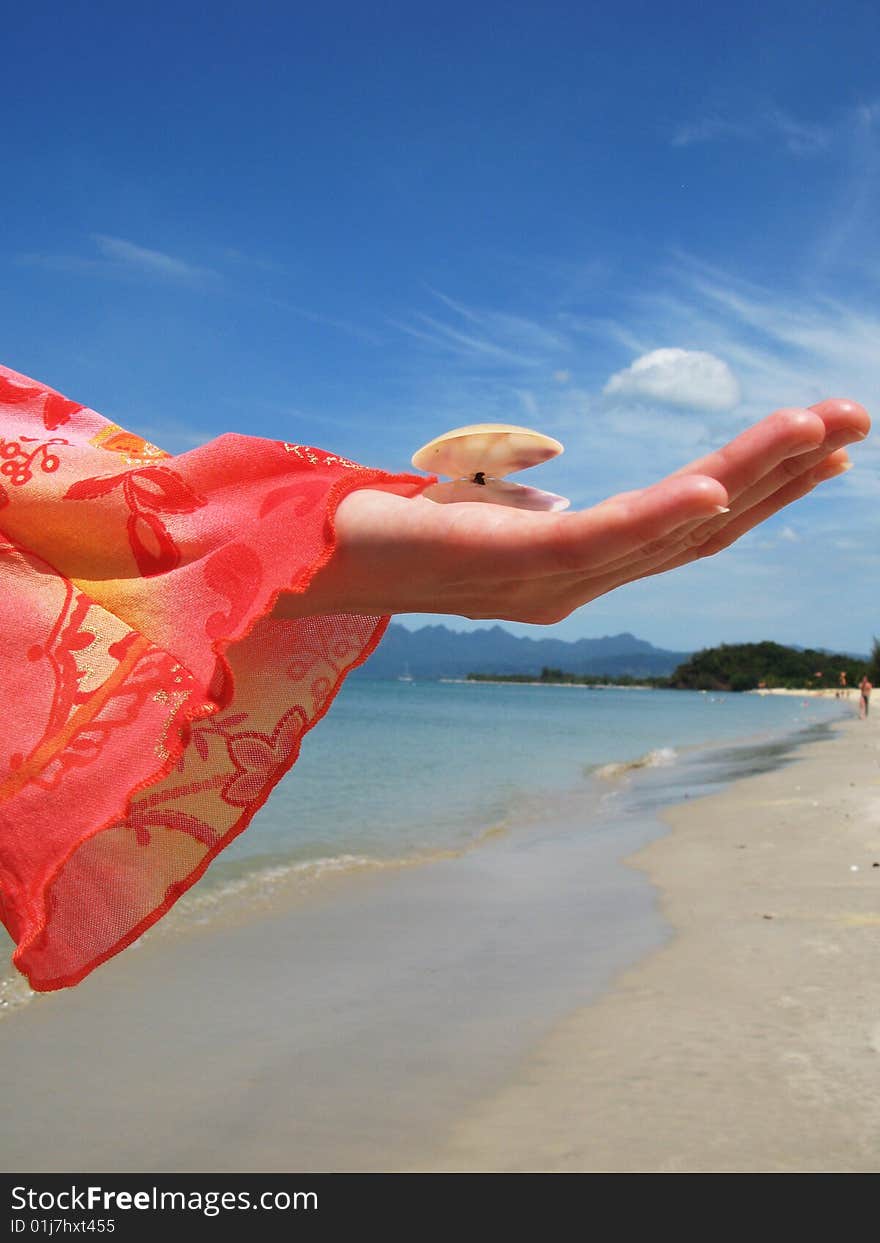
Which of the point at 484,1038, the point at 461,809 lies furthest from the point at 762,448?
the point at 461,809

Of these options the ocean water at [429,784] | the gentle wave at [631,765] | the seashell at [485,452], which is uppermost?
the seashell at [485,452]

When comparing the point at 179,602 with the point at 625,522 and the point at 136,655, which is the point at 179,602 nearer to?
the point at 136,655

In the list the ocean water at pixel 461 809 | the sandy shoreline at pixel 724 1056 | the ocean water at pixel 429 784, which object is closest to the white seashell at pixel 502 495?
the sandy shoreline at pixel 724 1056

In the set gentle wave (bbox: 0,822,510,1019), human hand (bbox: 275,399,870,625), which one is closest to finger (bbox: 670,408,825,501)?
human hand (bbox: 275,399,870,625)

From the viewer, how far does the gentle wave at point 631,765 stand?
15588mm

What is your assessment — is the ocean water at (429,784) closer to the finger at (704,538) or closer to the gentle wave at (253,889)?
the gentle wave at (253,889)

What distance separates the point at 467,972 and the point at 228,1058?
135 centimetres

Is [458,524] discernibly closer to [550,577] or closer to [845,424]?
[550,577]

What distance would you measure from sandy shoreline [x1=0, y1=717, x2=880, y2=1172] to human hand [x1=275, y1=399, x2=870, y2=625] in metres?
2.12

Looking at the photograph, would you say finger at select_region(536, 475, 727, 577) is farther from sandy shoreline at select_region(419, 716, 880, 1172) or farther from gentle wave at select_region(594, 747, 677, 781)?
gentle wave at select_region(594, 747, 677, 781)

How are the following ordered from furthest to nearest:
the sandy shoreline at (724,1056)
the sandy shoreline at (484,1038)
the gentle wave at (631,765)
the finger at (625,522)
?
the gentle wave at (631,765), the sandy shoreline at (484,1038), the sandy shoreline at (724,1056), the finger at (625,522)

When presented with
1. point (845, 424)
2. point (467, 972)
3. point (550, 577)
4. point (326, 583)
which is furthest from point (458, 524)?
point (467, 972)

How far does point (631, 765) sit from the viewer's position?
17062mm

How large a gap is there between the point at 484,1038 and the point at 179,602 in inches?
116
